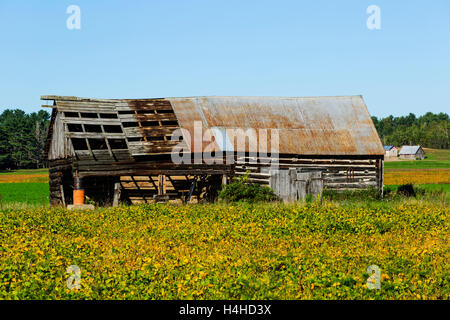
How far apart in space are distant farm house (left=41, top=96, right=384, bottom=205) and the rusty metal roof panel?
0.06 metres

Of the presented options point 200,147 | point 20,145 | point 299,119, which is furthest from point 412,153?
point 200,147

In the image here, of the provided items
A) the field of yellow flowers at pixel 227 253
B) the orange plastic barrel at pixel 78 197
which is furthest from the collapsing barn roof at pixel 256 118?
the field of yellow flowers at pixel 227 253

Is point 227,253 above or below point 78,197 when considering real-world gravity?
above

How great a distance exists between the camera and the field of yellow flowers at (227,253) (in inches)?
323

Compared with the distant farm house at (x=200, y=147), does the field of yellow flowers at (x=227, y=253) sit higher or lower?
lower

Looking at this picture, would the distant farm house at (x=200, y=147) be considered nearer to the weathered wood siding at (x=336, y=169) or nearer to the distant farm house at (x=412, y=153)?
the weathered wood siding at (x=336, y=169)

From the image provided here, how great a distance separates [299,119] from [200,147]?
665 centimetres

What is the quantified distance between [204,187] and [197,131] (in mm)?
3005

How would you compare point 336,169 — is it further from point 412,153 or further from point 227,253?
point 412,153

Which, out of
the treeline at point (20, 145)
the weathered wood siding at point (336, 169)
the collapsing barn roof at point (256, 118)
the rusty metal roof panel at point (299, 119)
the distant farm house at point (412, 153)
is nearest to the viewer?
the collapsing barn roof at point (256, 118)

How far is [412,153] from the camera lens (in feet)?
376

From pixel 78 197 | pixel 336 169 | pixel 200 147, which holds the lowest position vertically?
pixel 78 197

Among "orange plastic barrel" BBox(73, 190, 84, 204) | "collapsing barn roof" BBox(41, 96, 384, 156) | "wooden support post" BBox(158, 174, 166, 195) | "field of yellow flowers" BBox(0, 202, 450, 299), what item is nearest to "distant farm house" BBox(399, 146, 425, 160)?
"collapsing barn roof" BBox(41, 96, 384, 156)

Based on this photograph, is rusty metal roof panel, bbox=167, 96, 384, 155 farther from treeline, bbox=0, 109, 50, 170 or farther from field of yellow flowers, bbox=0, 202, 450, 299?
treeline, bbox=0, 109, 50, 170
